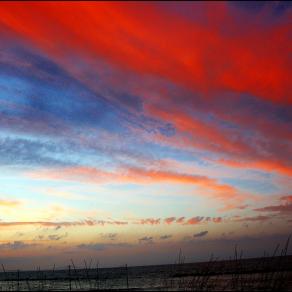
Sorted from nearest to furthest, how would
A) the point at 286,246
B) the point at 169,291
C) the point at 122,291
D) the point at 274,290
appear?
the point at 274,290
the point at 286,246
the point at 169,291
the point at 122,291

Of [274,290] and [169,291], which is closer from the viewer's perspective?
[274,290]

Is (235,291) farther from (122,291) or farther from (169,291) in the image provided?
(122,291)

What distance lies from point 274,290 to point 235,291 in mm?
3711

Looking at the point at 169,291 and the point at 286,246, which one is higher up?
the point at 286,246

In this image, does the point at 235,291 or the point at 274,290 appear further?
the point at 235,291

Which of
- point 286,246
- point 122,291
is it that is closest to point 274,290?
point 286,246

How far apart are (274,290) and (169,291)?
11725 millimetres

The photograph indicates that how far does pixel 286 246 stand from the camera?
2398 cm

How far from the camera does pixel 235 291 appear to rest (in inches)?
992

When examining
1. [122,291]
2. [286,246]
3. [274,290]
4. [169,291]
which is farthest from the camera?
[122,291]

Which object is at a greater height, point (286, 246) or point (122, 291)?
point (286, 246)

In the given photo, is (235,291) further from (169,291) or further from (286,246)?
(169,291)

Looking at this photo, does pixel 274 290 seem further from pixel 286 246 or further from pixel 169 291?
pixel 169 291

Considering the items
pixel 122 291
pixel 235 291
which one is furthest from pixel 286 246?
pixel 122 291
